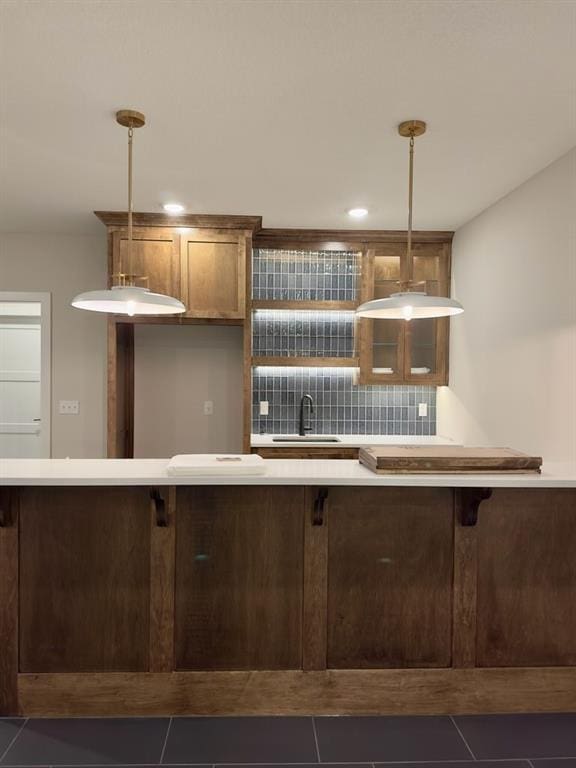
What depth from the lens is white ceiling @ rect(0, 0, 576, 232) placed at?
5.89ft

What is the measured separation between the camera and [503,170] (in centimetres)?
305

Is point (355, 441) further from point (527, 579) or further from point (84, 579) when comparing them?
point (84, 579)

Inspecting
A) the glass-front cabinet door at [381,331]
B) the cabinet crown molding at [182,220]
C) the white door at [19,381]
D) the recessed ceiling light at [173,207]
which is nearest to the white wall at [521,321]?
the glass-front cabinet door at [381,331]

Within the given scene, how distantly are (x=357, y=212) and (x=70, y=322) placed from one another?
8.16ft

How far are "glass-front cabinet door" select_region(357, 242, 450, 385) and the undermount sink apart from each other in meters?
0.54

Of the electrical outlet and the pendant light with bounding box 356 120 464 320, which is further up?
the pendant light with bounding box 356 120 464 320

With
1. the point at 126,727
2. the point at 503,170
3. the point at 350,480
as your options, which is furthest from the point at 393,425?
the point at 126,727

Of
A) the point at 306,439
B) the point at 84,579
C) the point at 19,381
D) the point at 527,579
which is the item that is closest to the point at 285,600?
the point at 84,579

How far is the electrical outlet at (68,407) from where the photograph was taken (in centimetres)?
452

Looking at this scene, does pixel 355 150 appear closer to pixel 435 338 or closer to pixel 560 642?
pixel 435 338

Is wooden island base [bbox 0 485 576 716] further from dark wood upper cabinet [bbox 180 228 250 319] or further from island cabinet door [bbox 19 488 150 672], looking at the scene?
dark wood upper cabinet [bbox 180 228 250 319]

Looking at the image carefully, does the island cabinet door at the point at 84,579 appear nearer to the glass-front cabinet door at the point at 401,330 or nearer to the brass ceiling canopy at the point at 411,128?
the brass ceiling canopy at the point at 411,128

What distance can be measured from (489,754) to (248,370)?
2.76 meters

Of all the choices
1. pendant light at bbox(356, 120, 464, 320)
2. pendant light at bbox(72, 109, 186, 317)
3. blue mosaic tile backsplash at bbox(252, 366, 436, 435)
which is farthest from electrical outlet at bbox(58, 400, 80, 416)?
pendant light at bbox(356, 120, 464, 320)
